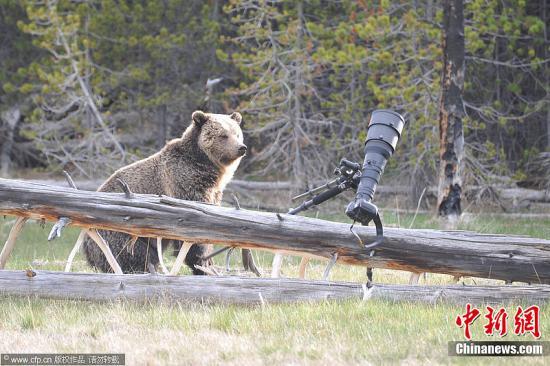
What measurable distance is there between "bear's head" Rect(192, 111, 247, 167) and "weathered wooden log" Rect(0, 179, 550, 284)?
6.65 ft

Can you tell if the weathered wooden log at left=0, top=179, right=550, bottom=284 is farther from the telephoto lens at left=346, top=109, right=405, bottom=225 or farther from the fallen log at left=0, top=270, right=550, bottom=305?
the telephoto lens at left=346, top=109, right=405, bottom=225

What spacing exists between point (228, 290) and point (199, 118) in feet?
9.40

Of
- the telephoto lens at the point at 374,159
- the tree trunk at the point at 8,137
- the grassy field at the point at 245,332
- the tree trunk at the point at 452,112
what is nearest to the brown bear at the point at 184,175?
the grassy field at the point at 245,332

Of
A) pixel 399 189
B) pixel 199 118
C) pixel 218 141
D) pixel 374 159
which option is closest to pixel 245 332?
pixel 374 159

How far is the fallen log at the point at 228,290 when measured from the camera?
Result: 6.98 meters

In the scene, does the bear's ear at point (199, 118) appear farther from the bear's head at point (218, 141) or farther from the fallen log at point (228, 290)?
the fallen log at point (228, 290)

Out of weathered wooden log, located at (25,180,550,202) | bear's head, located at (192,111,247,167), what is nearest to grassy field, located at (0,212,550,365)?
bear's head, located at (192,111,247,167)

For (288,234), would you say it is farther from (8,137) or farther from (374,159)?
(8,137)

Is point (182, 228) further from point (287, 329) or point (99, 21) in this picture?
point (99, 21)

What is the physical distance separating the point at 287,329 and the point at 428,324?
102 cm

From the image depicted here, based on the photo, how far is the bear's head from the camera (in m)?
9.30

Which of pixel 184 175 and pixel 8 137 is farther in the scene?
pixel 8 137

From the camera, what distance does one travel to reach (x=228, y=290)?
Result: 23.2ft

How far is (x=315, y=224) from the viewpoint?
23.9 feet
